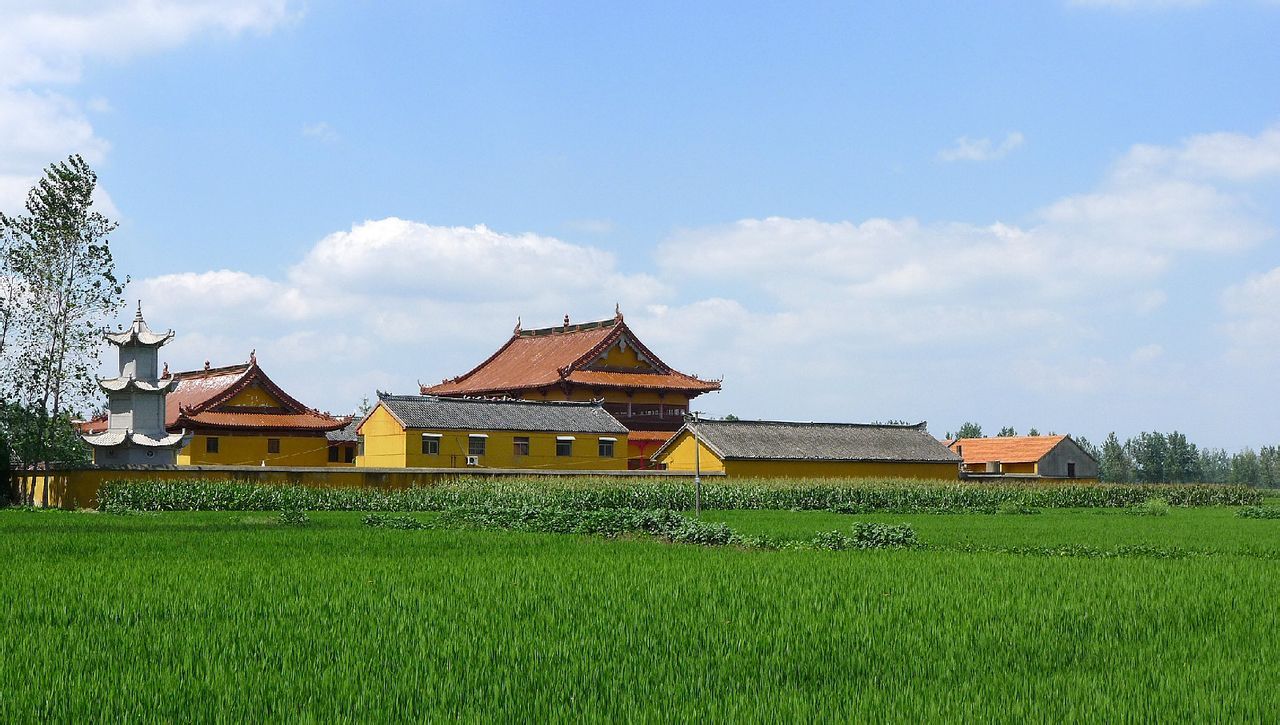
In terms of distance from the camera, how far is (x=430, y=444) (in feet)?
137

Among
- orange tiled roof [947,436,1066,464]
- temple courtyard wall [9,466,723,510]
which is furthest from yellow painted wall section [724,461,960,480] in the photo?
orange tiled roof [947,436,1066,464]

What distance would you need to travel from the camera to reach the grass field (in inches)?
263

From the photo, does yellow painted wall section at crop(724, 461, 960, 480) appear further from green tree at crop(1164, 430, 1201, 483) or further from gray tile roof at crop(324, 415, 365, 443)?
green tree at crop(1164, 430, 1201, 483)

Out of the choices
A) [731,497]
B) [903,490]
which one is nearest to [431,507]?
[731,497]

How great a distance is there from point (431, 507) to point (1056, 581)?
70.0ft

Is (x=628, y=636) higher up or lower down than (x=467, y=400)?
lower down

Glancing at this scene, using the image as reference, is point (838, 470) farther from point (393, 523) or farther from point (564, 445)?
point (393, 523)

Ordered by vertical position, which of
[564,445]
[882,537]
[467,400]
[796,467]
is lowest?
[882,537]

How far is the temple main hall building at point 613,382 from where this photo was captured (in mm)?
49406

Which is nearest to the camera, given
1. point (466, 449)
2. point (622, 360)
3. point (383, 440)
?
point (466, 449)

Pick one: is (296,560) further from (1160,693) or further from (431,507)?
(431,507)

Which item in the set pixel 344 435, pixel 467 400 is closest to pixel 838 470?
pixel 467 400

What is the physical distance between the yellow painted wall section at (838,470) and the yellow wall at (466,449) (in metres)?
5.47

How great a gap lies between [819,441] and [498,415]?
11458 millimetres
